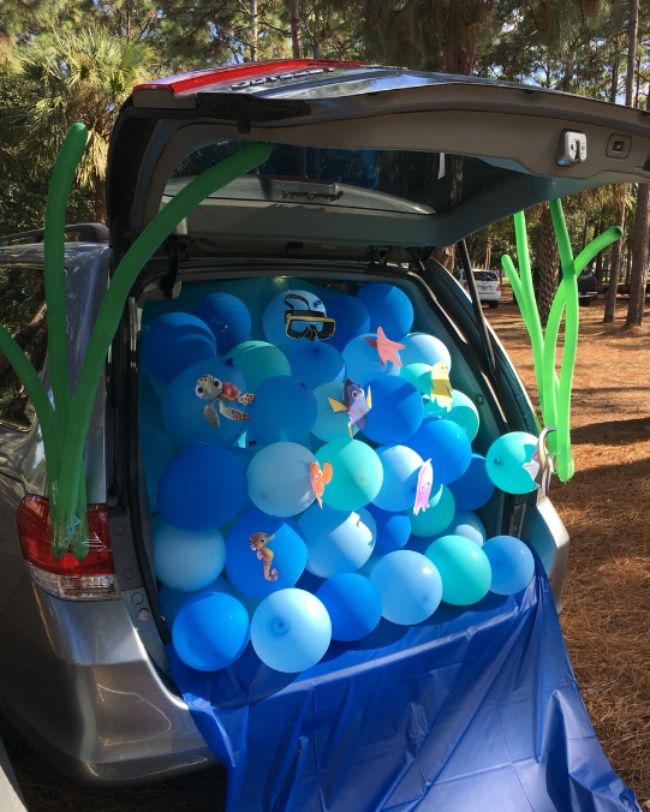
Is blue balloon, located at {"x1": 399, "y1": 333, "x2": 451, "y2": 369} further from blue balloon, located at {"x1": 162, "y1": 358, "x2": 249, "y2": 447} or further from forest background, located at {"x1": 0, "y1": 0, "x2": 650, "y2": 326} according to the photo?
forest background, located at {"x1": 0, "y1": 0, "x2": 650, "y2": 326}

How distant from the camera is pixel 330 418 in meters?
2.46

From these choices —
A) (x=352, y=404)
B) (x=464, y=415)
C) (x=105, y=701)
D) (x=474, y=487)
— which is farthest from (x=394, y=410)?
(x=105, y=701)

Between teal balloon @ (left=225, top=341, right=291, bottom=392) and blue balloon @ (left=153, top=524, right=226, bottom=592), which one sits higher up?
Answer: teal balloon @ (left=225, top=341, right=291, bottom=392)

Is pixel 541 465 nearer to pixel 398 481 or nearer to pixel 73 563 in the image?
pixel 398 481

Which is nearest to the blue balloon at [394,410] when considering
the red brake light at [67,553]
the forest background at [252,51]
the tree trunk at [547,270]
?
the red brake light at [67,553]

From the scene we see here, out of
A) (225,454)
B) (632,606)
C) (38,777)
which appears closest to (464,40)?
(632,606)

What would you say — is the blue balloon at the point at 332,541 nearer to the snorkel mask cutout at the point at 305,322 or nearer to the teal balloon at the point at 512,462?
the teal balloon at the point at 512,462

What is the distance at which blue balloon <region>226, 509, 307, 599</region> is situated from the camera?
Answer: 84.2 inches

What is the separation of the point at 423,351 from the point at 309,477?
2.88 feet

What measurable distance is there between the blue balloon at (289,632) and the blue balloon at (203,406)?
21.7 inches

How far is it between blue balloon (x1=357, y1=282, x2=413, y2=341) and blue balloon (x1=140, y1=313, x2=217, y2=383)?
716 mm

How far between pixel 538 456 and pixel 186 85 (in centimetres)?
167

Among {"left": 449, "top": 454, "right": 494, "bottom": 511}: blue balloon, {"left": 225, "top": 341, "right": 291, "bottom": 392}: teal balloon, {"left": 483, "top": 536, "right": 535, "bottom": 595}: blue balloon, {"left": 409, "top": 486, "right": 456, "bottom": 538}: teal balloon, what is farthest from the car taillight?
{"left": 449, "top": 454, "right": 494, "bottom": 511}: blue balloon

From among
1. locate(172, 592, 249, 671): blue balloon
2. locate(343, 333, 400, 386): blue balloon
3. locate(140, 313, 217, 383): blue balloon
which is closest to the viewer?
locate(172, 592, 249, 671): blue balloon
